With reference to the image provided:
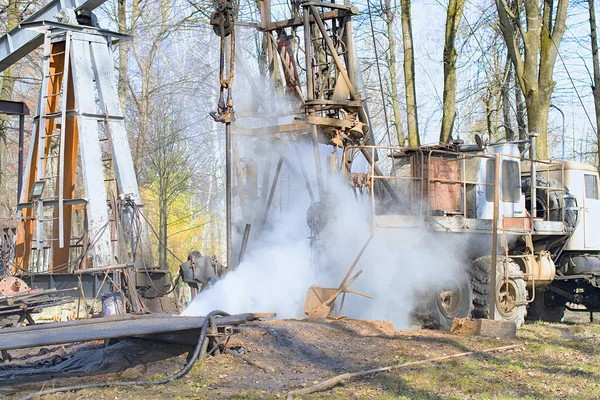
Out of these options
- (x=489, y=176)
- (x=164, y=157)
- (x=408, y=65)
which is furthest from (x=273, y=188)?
(x=164, y=157)

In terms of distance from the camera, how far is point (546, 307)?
16297mm

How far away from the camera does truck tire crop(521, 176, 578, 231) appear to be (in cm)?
1461

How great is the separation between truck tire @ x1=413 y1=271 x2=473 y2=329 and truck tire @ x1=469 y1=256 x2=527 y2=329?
0.17 meters

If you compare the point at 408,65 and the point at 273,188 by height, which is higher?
the point at 408,65

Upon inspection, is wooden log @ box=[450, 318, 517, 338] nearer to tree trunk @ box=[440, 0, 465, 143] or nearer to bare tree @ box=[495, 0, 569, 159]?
bare tree @ box=[495, 0, 569, 159]

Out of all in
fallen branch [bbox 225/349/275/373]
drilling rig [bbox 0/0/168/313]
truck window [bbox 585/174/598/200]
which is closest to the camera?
fallen branch [bbox 225/349/275/373]

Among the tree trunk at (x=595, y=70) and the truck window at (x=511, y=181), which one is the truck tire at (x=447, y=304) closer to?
the truck window at (x=511, y=181)

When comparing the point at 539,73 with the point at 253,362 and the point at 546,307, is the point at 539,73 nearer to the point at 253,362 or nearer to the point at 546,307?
the point at 546,307

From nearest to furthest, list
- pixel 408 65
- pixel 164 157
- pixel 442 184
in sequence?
pixel 442 184 → pixel 408 65 → pixel 164 157

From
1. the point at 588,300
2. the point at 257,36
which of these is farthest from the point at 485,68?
the point at 588,300

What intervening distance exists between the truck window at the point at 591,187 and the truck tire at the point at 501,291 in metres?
3.01

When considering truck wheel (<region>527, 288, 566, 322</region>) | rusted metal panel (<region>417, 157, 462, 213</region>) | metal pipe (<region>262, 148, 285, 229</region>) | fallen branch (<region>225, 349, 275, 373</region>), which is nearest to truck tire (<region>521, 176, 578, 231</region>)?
rusted metal panel (<region>417, 157, 462, 213</region>)

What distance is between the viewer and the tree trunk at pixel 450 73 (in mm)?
20641

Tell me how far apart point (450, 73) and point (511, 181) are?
7.48m
